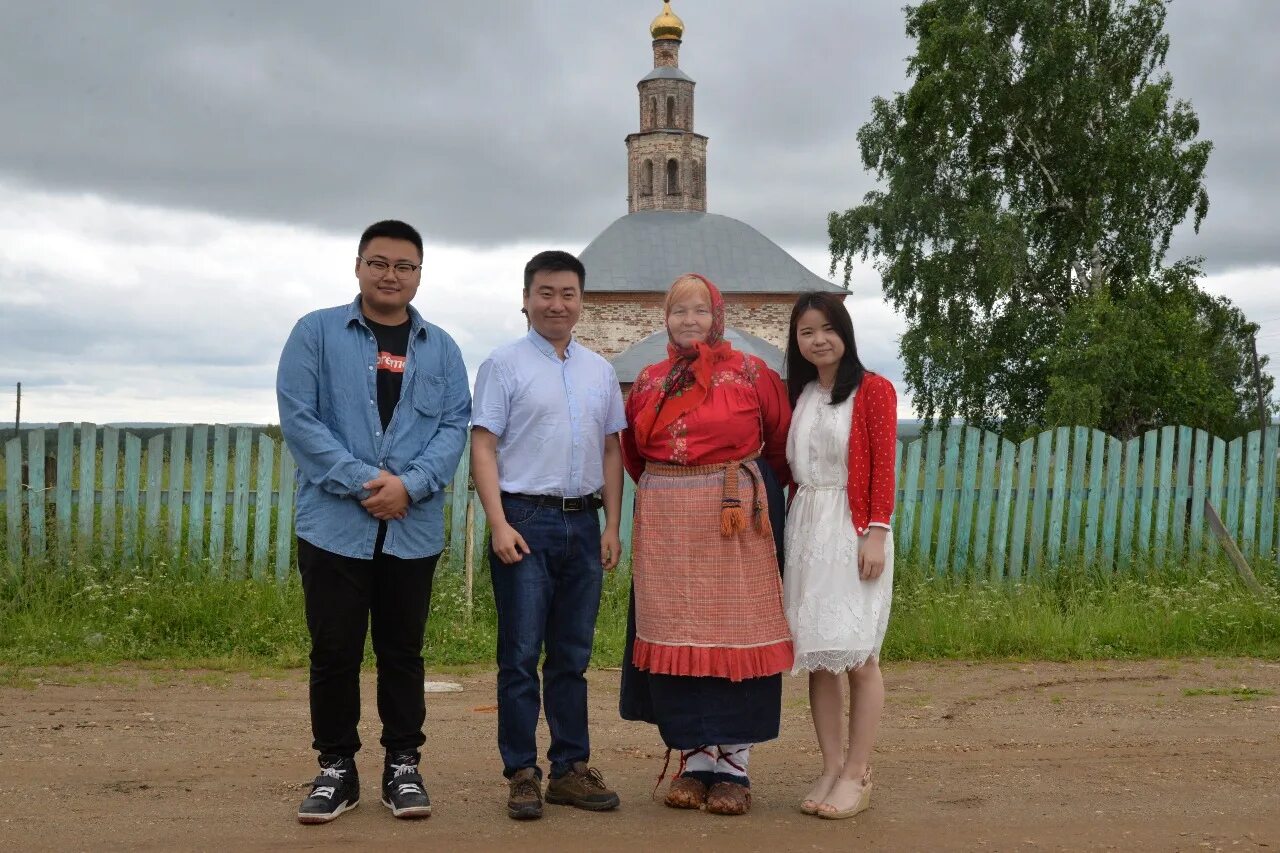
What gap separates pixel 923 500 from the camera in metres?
8.76

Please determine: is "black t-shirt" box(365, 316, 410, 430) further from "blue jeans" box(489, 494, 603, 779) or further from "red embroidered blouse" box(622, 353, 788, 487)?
"red embroidered blouse" box(622, 353, 788, 487)

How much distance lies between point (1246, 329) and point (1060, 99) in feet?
44.6

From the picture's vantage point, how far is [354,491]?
372cm

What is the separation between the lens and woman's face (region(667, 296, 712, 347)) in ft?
12.8

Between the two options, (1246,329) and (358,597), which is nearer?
(358,597)

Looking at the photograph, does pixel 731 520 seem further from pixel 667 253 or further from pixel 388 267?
pixel 667 253

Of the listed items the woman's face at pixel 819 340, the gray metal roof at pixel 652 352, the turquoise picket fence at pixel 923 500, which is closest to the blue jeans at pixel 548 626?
the woman's face at pixel 819 340

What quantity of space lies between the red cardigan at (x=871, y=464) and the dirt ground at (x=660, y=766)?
1.01 meters

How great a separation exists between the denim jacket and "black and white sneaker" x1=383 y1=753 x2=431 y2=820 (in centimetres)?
71

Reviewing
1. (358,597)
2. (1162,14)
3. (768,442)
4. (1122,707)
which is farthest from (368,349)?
(1162,14)

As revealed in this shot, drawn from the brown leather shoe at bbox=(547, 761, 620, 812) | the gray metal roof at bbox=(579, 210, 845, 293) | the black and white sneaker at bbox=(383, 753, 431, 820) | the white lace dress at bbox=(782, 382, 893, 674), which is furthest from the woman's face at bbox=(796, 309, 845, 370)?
the gray metal roof at bbox=(579, 210, 845, 293)

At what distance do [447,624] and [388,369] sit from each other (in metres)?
3.64

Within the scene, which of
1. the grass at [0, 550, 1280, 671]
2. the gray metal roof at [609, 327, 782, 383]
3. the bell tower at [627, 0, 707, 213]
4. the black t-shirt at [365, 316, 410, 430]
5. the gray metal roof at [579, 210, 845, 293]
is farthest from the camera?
the bell tower at [627, 0, 707, 213]

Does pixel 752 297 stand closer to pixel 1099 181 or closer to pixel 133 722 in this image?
pixel 1099 181
